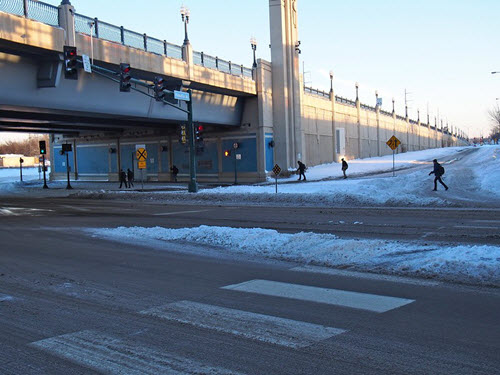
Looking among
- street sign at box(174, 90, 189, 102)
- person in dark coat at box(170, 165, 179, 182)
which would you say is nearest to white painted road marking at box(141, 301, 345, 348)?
street sign at box(174, 90, 189, 102)

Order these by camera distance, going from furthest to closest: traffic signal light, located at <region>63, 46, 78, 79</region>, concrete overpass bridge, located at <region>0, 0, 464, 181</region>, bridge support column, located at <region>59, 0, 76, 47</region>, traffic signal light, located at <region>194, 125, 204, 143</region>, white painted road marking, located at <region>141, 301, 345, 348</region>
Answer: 1. traffic signal light, located at <region>194, 125, 204, 143</region>
2. bridge support column, located at <region>59, 0, 76, 47</region>
3. concrete overpass bridge, located at <region>0, 0, 464, 181</region>
4. traffic signal light, located at <region>63, 46, 78, 79</region>
5. white painted road marking, located at <region>141, 301, 345, 348</region>

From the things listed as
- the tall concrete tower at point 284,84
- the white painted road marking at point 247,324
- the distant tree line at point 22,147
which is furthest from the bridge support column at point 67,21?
the distant tree line at point 22,147

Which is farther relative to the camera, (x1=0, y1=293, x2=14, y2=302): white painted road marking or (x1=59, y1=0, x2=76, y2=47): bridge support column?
(x1=59, y1=0, x2=76, y2=47): bridge support column

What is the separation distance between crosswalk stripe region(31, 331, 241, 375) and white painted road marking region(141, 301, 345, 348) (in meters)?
0.82

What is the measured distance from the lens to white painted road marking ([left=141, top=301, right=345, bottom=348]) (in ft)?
16.2

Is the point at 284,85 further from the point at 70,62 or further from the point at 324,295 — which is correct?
the point at 324,295

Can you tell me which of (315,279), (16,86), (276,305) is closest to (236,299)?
(276,305)

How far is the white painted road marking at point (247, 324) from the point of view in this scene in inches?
194

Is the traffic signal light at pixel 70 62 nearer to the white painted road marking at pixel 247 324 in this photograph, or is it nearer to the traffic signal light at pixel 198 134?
the traffic signal light at pixel 198 134

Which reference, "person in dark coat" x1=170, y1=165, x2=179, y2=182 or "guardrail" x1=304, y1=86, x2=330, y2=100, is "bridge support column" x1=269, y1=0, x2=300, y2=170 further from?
"person in dark coat" x1=170, y1=165, x2=179, y2=182

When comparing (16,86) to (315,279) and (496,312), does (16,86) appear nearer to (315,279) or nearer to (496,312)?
(315,279)

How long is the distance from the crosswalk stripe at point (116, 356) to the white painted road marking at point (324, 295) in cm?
233

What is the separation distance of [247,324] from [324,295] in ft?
4.96

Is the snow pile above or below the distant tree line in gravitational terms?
below
